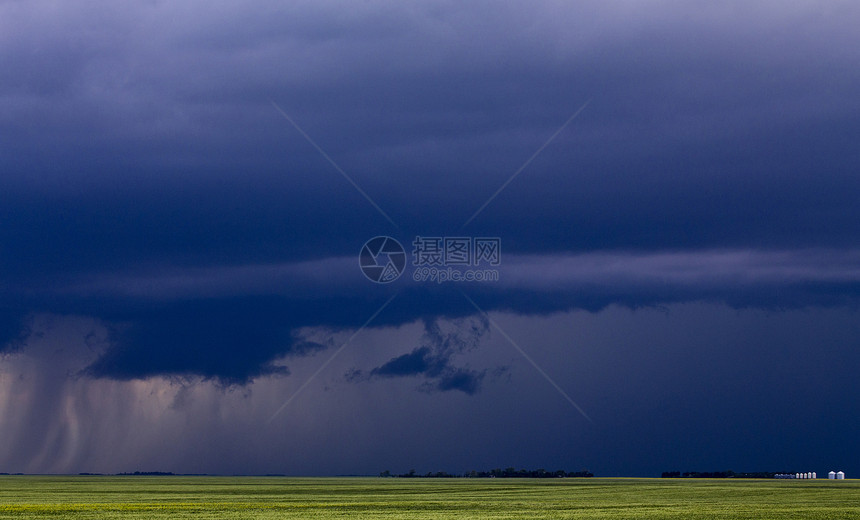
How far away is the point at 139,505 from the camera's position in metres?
92.4

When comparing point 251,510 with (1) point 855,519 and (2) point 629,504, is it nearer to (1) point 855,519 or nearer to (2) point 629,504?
(2) point 629,504

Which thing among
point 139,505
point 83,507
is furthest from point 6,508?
point 139,505

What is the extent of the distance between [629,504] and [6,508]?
5899 centimetres

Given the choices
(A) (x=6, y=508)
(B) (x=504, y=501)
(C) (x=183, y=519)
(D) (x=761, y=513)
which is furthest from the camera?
(B) (x=504, y=501)

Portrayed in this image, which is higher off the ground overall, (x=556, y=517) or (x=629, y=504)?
(x=629, y=504)

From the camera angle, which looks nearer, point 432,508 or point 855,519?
point 855,519

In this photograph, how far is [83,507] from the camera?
86.9 m

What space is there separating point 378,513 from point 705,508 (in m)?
30.1

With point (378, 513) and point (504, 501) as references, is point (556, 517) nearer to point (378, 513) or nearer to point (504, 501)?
point (378, 513)

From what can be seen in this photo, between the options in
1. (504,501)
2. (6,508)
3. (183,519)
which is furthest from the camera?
(504,501)

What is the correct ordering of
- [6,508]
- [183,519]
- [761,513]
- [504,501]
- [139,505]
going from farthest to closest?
[504,501]
[139,505]
[6,508]
[761,513]
[183,519]

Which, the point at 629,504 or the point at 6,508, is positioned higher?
the point at 629,504

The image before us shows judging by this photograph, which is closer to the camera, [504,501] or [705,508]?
[705,508]

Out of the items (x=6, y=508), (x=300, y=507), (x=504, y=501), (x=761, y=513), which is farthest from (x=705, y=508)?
(x=6, y=508)
